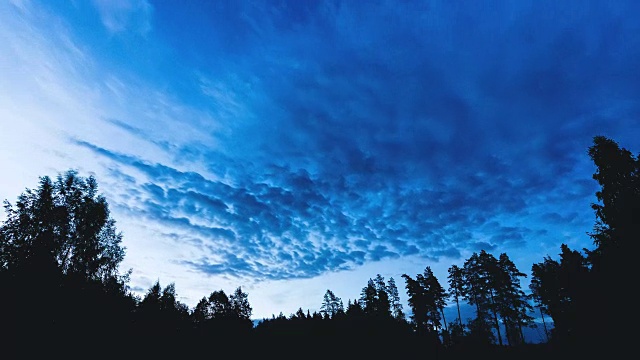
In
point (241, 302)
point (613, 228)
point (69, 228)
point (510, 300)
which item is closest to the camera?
point (613, 228)

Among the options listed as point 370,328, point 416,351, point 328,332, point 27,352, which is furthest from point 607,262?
point 27,352

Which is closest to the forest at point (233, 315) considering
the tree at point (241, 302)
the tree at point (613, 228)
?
the tree at point (613, 228)

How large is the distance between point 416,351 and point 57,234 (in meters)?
46.0

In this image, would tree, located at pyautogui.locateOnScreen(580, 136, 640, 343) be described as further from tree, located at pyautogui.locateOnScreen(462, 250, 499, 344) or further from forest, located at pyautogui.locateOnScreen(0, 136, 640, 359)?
tree, located at pyautogui.locateOnScreen(462, 250, 499, 344)

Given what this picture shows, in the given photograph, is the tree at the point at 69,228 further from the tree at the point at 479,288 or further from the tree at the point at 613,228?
the tree at the point at 479,288

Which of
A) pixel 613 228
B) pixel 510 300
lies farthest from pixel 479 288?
pixel 613 228

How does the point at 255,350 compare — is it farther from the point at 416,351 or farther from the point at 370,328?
the point at 416,351

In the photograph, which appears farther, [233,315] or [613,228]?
[233,315]

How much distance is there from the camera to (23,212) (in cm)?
3072

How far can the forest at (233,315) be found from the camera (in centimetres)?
1981

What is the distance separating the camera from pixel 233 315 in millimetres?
→ 42219

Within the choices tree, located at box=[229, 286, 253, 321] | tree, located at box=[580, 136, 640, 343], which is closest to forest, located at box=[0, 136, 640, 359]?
tree, located at box=[580, 136, 640, 343]

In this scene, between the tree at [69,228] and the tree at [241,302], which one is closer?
the tree at [69,228]

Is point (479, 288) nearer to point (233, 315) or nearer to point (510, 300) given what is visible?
point (510, 300)
